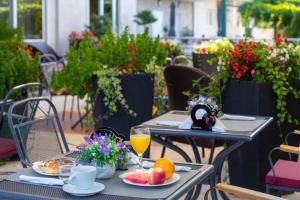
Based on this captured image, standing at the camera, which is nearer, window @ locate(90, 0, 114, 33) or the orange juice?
the orange juice

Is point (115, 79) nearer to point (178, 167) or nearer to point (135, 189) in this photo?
point (178, 167)

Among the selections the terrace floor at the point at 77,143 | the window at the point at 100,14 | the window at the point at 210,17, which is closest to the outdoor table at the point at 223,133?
the terrace floor at the point at 77,143

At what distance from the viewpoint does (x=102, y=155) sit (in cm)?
235

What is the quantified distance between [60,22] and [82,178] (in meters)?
11.2

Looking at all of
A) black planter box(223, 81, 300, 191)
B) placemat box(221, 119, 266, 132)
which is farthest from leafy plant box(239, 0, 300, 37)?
placemat box(221, 119, 266, 132)

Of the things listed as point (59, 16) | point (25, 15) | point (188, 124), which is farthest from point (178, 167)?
point (59, 16)

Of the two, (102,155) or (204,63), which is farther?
(204,63)

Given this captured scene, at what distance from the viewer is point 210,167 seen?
8.56ft

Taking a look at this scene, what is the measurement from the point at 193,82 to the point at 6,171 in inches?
99.0

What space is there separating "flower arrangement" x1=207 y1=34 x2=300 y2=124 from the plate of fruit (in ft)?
7.29

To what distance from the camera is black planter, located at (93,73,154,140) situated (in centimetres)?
533

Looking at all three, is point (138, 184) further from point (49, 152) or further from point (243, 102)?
point (243, 102)

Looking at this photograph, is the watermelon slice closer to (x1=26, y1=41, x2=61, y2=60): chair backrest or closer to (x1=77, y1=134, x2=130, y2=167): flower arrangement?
(x1=77, y1=134, x2=130, y2=167): flower arrangement

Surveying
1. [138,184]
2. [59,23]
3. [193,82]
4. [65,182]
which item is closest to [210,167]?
[138,184]
